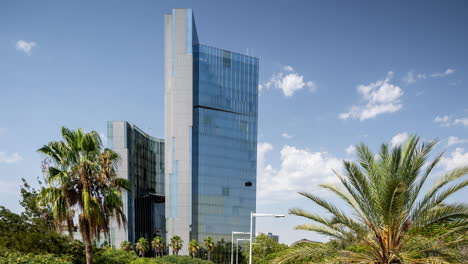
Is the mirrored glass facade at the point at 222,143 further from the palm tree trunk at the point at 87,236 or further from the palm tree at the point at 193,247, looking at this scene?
the palm tree trunk at the point at 87,236

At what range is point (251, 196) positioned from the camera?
260ft

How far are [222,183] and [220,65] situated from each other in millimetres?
25044

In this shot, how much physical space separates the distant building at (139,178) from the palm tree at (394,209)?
62.3 meters

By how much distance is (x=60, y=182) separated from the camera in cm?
1224

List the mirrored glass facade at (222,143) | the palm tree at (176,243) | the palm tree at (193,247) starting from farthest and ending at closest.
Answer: the mirrored glass facade at (222,143) < the palm tree at (193,247) < the palm tree at (176,243)

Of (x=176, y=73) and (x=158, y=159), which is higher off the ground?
(x=176, y=73)

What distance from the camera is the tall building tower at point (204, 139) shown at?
73812mm

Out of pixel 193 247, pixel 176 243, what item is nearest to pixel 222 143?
pixel 193 247

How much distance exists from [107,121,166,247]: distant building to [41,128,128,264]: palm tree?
191ft

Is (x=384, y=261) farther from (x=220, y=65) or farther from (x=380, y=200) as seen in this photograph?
(x=220, y=65)

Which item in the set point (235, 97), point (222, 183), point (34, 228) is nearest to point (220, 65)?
point (235, 97)

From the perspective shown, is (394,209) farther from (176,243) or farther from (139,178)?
(139,178)

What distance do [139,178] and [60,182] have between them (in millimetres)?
72178

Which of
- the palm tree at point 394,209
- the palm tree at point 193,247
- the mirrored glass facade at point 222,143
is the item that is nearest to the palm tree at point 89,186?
the palm tree at point 394,209
